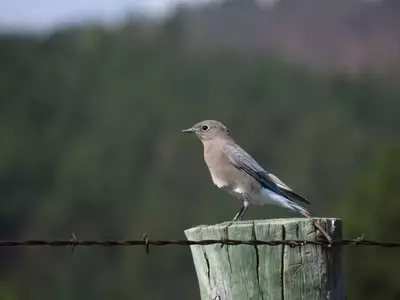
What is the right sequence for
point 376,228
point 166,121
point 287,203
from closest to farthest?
point 287,203 → point 376,228 → point 166,121

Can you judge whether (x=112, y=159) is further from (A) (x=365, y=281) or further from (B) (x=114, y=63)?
(A) (x=365, y=281)

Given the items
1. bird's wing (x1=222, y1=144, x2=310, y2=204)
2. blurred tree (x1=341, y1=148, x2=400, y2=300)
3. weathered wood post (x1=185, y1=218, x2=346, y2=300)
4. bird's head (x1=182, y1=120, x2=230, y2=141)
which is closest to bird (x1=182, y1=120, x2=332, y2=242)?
bird's wing (x1=222, y1=144, x2=310, y2=204)

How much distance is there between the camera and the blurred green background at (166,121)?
174ft

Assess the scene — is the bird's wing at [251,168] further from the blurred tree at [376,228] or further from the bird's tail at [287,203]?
the blurred tree at [376,228]

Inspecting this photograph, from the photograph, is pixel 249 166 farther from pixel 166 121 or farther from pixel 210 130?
pixel 166 121

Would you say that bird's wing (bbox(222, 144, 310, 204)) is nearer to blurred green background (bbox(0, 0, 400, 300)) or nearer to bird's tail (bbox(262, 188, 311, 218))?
bird's tail (bbox(262, 188, 311, 218))

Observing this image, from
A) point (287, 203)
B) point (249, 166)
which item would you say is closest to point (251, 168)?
point (249, 166)

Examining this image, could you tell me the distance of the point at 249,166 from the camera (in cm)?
880

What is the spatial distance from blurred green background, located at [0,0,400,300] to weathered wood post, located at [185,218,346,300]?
3522cm

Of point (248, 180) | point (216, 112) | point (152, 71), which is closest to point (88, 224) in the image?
point (216, 112)

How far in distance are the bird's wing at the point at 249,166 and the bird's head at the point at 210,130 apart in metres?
0.31

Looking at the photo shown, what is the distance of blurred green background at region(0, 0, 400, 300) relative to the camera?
5300cm

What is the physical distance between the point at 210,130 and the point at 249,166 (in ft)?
2.22

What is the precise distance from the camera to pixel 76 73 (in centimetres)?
7775
